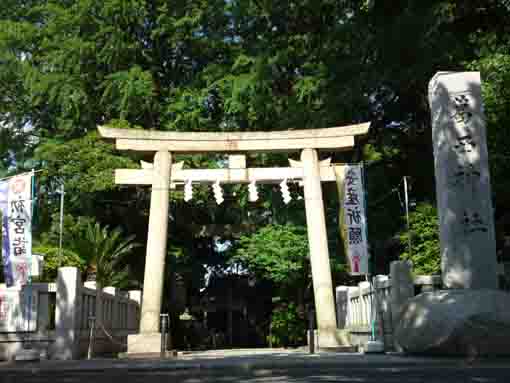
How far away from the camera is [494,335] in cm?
884

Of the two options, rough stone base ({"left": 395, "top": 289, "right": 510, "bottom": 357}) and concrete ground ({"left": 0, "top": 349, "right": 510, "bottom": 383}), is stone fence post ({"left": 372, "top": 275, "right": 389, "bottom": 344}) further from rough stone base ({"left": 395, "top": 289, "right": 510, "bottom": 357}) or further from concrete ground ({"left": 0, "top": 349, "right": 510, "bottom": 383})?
concrete ground ({"left": 0, "top": 349, "right": 510, "bottom": 383})

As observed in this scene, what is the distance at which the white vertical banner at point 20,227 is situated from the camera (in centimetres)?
1347

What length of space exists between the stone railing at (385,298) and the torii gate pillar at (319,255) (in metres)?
0.71

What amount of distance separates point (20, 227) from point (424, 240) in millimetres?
11657

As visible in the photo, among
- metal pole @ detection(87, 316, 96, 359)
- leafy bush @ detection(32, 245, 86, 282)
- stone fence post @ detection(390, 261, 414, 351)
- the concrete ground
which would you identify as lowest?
the concrete ground

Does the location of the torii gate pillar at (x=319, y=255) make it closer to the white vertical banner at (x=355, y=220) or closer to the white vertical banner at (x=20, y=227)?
the white vertical banner at (x=355, y=220)

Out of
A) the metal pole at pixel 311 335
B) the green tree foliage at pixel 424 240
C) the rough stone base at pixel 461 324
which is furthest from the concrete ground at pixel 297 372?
the green tree foliage at pixel 424 240

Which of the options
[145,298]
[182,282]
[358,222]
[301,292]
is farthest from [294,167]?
[182,282]

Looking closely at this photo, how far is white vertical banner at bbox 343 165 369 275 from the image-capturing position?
52.5ft

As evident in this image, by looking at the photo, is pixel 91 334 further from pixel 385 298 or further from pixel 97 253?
pixel 97 253

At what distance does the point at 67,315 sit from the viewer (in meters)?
12.4

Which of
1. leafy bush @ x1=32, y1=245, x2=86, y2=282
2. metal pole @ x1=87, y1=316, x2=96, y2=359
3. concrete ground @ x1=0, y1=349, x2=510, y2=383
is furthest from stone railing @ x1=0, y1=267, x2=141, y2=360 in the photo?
leafy bush @ x1=32, y1=245, x2=86, y2=282

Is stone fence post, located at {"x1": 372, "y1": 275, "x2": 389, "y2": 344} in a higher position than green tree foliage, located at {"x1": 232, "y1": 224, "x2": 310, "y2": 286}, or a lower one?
lower

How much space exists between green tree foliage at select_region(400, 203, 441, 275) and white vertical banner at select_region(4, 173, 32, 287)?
10.9m
